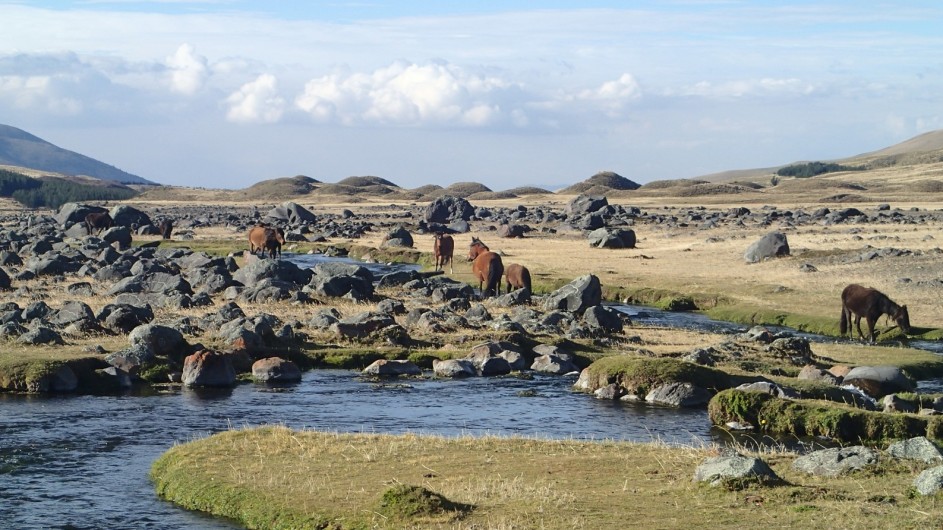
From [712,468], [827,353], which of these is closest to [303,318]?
[827,353]

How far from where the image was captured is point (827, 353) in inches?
1688

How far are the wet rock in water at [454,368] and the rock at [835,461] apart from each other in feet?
61.0

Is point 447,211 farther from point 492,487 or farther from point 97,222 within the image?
point 492,487

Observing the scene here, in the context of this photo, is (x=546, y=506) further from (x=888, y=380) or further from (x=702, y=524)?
(x=888, y=380)

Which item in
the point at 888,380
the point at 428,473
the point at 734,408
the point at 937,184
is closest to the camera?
the point at 428,473

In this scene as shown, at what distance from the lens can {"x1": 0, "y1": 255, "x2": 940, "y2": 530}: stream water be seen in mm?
22578

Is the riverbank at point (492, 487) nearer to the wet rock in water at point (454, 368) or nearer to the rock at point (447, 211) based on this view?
the wet rock in water at point (454, 368)

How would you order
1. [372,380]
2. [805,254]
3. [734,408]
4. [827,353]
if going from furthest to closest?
1. [805,254]
2. [827,353]
3. [372,380]
4. [734,408]

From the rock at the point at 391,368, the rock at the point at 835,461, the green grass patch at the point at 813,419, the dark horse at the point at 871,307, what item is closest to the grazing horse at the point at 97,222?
the rock at the point at 391,368

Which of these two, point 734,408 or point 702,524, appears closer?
point 702,524

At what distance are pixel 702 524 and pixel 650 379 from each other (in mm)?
17896

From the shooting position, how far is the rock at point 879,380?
34.8 meters

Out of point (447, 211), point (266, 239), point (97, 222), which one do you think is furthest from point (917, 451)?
point (447, 211)

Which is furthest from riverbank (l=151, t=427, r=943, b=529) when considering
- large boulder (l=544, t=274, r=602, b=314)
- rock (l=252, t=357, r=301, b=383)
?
large boulder (l=544, t=274, r=602, b=314)
